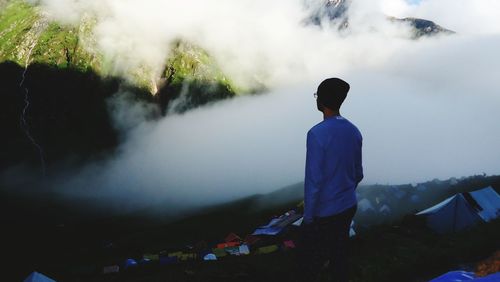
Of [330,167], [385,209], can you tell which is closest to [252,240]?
[385,209]

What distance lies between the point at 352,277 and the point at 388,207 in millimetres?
51048

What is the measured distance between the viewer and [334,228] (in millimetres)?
6961

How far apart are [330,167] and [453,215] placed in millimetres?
36389

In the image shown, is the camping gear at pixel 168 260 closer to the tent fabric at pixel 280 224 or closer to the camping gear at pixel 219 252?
the camping gear at pixel 219 252

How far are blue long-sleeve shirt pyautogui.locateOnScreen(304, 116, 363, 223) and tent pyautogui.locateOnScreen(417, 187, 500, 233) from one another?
32.4m

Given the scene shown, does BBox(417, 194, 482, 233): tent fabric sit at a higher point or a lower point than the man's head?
lower

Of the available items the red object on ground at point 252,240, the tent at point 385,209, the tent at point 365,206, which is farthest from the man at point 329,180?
the tent at point 385,209

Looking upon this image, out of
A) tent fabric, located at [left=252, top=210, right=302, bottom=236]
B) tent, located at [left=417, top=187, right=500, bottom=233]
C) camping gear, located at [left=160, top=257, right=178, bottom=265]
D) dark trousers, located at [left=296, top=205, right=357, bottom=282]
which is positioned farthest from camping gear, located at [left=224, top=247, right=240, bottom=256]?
dark trousers, located at [left=296, top=205, right=357, bottom=282]

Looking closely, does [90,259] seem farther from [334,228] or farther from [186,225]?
[334,228]

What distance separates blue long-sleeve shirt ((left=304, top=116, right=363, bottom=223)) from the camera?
645 centimetres

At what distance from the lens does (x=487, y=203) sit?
39094mm

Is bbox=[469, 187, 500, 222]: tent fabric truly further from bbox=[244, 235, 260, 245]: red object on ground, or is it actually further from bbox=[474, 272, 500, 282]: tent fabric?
bbox=[474, 272, 500, 282]: tent fabric

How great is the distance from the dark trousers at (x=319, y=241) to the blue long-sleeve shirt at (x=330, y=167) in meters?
0.18

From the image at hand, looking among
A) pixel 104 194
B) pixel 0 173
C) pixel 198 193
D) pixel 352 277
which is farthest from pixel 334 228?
pixel 0 173
